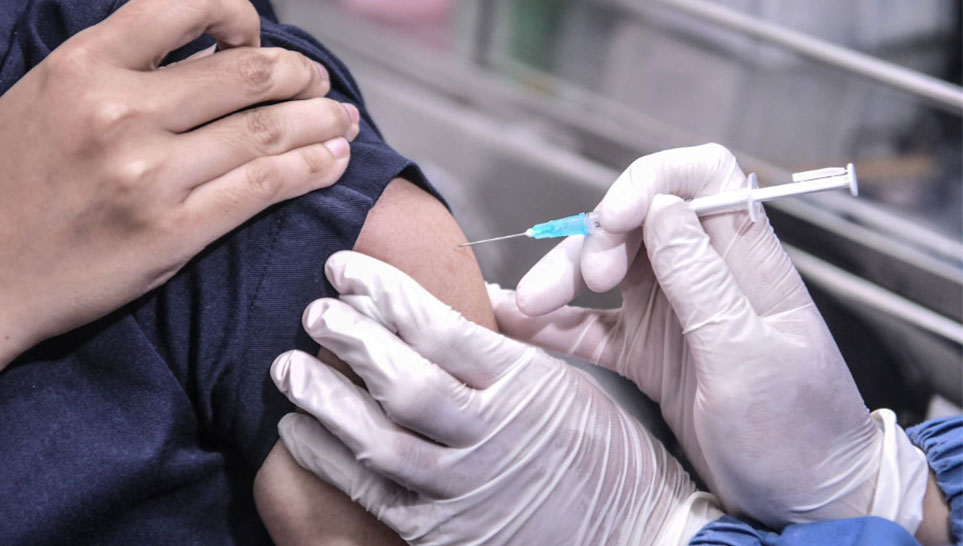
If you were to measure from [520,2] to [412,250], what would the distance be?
1.75 meters

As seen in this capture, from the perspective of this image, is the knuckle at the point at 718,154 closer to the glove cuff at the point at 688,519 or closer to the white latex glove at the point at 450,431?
the white latex glove at the point at 450,431

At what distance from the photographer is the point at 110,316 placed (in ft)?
2.70

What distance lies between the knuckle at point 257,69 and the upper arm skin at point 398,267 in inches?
6.5

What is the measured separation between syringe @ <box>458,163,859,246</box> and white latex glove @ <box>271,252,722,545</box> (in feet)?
0.44

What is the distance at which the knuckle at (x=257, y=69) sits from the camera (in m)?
0.82

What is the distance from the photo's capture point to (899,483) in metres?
0.93

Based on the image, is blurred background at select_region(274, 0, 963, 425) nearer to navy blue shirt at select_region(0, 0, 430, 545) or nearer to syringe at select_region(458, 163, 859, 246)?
syringe at select_region(458, 163, 859, 246)

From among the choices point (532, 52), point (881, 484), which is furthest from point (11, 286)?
point (532, 52)

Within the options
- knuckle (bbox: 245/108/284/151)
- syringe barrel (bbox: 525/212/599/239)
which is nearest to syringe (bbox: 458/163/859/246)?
syringe barrel (bbox: 525/212/599/239)

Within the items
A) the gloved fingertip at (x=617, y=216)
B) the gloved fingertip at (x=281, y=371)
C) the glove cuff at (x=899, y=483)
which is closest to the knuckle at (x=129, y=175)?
the gloved fingertip at (x=281, y=371)

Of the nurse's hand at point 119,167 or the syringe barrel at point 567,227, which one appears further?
the syringe barrel at point 567,227

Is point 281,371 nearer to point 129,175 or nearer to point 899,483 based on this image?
point 129,175

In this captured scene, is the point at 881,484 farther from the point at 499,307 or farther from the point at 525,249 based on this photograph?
the point at 525,249

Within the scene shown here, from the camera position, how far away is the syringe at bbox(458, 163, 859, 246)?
84 cm
